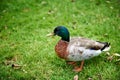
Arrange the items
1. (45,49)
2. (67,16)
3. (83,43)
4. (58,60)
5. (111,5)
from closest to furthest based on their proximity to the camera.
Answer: (83,43), (58,60), (45,49), (67,16), (111,5)

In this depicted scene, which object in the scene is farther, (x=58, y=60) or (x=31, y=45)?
(x=31, y=45)

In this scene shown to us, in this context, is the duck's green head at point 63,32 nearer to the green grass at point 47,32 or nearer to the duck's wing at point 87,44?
the duck's wing at point 87,44

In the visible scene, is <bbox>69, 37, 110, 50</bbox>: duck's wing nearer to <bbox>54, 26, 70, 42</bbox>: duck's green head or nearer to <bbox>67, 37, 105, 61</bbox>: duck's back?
<bbox>67, 37, 105, 61</bbox>: duck's back

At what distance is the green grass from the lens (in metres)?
4.65

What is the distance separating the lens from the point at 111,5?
7.00m

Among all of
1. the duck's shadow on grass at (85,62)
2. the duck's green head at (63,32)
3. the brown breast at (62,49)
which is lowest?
the duck's shadow on grass at (85,62)

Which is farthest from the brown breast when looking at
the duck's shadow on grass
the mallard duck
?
the duck's shadow on grass

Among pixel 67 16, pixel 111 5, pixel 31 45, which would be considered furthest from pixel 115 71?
pixel 111 5

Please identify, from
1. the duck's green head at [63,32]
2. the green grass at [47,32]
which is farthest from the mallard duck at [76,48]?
the green grass at [47,32]

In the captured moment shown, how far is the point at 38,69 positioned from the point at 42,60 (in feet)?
0.95

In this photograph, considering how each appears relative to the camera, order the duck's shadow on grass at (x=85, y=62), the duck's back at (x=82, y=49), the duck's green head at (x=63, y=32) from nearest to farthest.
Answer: the duck's back at (x=82, y=49), the duck's green head at (x=63, y=32), the duck's shadow on grass at (x=85, y=62)

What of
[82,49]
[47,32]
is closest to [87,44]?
[82,49]

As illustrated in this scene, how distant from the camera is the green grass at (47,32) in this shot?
183 inches

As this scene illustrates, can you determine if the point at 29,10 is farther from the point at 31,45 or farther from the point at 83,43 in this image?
the point at 83,43
